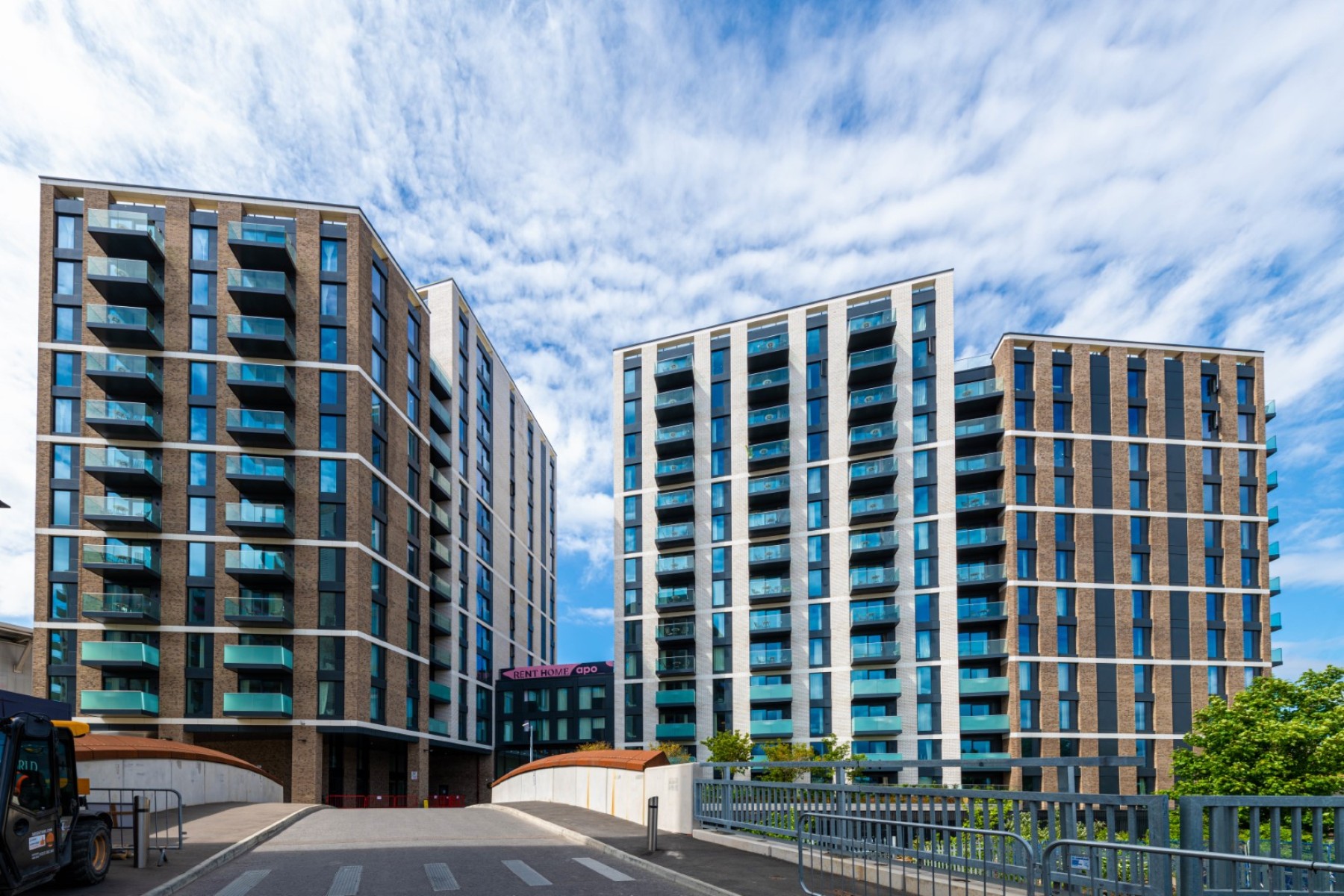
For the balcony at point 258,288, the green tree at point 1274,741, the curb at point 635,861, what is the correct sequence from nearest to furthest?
the curb at point 635,861
the green tree at point 1274,741
the balcony at point 258,288

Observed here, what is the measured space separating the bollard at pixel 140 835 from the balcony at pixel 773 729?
2109 inches

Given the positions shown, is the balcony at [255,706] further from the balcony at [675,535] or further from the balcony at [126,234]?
the balcony at [675,535]

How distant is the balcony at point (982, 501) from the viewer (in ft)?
207

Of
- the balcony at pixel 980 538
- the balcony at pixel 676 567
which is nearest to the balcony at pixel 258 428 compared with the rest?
the balcony at pixel 676 567

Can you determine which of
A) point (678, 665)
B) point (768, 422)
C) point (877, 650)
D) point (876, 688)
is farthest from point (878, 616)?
point (768, 422)

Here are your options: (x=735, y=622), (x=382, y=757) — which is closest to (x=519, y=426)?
(x=735, y=622)

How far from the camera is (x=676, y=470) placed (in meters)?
72.5

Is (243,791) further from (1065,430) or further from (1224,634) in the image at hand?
(1224,634)

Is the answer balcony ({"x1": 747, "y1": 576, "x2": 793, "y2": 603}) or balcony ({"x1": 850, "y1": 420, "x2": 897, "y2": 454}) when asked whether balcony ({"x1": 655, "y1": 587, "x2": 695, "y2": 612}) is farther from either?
balcony ({"x1": 850, "y1": 420, "x2": 897, "y2": 454})

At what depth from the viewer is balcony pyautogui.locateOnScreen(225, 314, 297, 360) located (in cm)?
5219

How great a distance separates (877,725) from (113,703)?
4266 cm


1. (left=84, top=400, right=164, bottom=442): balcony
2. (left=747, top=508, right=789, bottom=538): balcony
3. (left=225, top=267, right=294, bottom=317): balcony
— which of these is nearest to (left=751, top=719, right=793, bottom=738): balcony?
(left=747, top=508, right=789, bottom=538): balcony

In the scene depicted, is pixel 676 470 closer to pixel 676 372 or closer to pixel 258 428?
pixel 676 372

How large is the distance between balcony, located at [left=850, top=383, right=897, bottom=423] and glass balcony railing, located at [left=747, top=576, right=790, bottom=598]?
12507 mm
